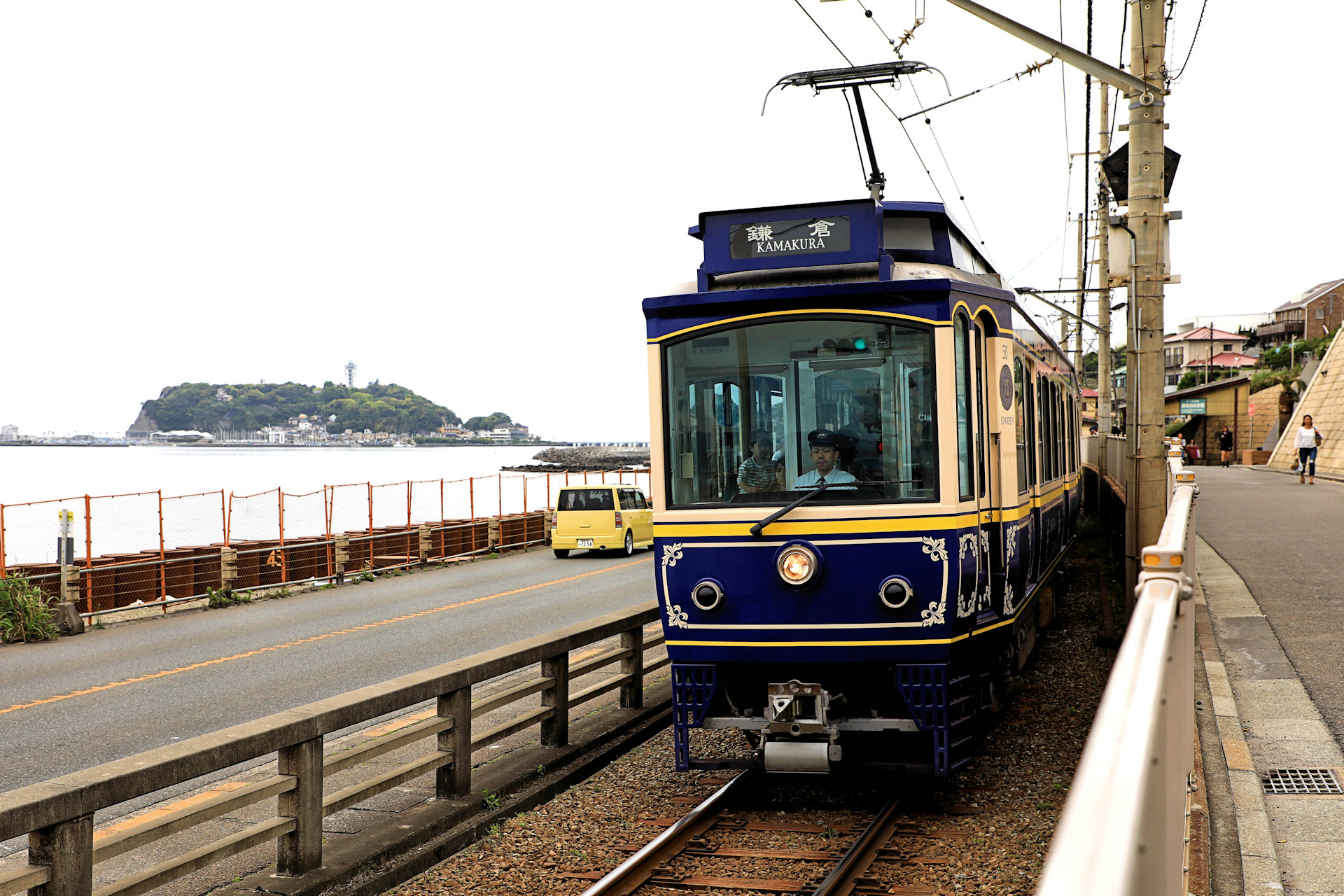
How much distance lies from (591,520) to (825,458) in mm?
21758

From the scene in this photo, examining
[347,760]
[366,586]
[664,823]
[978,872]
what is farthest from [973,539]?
[366,586]

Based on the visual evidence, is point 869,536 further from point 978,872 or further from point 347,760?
point 347,760

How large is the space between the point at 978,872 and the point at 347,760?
141 inches

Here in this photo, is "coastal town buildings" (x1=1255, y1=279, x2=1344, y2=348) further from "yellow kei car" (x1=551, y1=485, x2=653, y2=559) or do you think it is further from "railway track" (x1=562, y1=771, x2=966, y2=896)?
"railway track" (x1=562, y1=771, x2=966, y2=896)

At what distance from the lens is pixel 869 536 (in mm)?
6887

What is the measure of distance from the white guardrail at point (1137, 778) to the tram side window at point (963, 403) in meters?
3.39

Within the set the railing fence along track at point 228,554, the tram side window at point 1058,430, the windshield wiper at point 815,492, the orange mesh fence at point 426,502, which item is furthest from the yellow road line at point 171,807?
the orange mesh fence at point 426,502

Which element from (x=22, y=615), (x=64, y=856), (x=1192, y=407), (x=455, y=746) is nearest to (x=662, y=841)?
(x=455, y=746)

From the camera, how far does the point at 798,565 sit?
6.93 meters

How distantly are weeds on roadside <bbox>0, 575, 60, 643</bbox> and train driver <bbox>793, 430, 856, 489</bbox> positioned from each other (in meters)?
14.6

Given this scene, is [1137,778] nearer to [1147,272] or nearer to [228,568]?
[1147,272]

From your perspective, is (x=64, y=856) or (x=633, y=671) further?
(x=633, y=671)

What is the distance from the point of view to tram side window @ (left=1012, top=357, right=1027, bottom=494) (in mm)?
8336

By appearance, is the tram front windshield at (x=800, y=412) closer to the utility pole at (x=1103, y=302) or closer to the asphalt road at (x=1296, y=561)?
the asphalt road at (x=1296, y=561)
